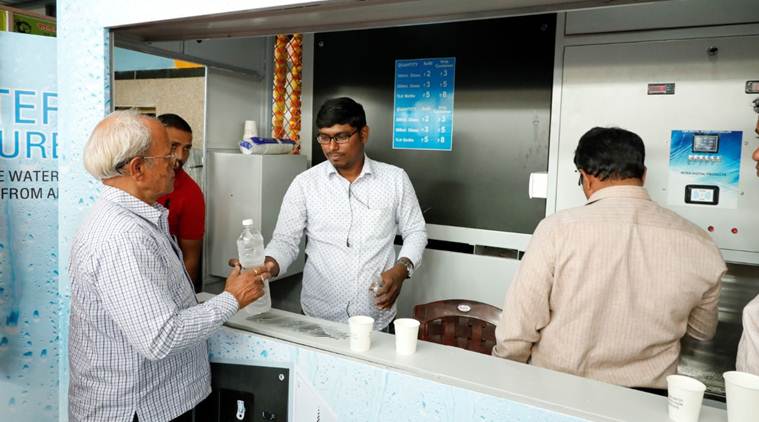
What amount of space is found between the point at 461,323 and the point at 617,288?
2.44ft

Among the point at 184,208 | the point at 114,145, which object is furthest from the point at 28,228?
the point at 114,145

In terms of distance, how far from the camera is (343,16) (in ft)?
5.32

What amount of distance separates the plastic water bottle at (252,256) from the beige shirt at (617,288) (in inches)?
29.7

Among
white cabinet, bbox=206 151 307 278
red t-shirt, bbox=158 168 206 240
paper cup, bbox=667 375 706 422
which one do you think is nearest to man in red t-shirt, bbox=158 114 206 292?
red t-shirt, bbox=158 168 206 240

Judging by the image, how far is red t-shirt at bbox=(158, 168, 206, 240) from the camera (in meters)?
2.36

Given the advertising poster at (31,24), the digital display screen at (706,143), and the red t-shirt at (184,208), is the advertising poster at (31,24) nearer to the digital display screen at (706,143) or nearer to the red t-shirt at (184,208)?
the red t-shirt at (184,208)

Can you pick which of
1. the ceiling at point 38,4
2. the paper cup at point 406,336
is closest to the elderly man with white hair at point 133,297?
the paper cup at point 406,336

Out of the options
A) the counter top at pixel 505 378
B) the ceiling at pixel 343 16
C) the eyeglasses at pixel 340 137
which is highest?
the ceiling at pixel 343 16

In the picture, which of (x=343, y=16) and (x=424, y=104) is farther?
(x=424, y=104)

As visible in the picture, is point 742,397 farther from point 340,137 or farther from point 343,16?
point 340,137

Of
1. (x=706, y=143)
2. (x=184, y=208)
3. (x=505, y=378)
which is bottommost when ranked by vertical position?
(x=505, y=378)

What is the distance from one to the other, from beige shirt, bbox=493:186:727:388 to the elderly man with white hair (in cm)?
76

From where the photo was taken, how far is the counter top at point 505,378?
3.43 feet

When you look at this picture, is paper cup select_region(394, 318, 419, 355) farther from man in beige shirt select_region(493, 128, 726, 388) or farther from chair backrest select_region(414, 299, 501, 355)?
chair backrest select_region(414, 299, 501, 355)
